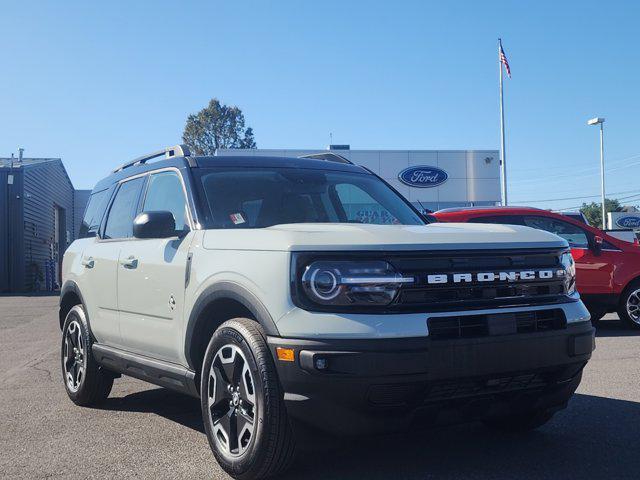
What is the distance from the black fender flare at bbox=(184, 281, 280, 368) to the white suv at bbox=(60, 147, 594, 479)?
0.01 metres

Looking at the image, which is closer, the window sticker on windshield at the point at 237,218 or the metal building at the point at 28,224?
the window sticker on windshield at the point at 237,218

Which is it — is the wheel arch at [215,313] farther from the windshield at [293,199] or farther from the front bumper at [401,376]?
the windshield at [293,199]

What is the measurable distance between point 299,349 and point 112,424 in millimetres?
2652

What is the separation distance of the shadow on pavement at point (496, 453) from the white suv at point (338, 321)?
0.23 meters

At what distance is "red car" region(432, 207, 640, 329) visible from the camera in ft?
34.0

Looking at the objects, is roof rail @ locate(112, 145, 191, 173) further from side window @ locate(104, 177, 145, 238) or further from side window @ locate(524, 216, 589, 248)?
side window @ locate(524, 216, 589, 248)

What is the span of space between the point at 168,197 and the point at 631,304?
7803 mm

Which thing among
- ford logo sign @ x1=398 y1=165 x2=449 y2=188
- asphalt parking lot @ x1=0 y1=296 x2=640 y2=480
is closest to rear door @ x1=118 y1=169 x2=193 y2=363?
asphalt parking lot @ x1=0 y1=296 x2=640 y2=480

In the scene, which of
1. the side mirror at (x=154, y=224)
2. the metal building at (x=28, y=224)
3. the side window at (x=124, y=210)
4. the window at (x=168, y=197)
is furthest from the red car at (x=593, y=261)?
the metal building at (x=28, y=224)

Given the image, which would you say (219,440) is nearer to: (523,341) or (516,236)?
(523,341)

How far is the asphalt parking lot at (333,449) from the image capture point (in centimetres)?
401

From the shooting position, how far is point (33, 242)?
3198 cm

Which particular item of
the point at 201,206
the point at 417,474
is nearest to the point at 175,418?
the point at 201,206

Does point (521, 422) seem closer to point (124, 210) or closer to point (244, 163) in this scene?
point (244, 163)
